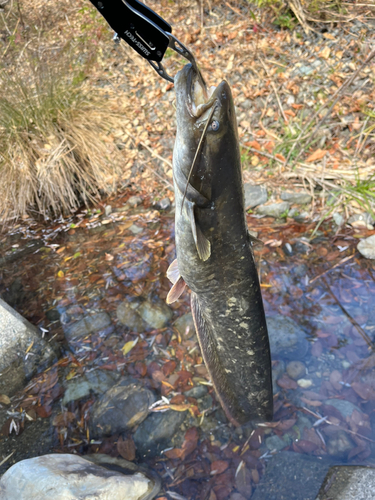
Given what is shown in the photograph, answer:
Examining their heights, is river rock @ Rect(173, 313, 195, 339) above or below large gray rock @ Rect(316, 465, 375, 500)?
above

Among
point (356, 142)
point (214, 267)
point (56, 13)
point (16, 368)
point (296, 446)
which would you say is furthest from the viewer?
point (56, 13)

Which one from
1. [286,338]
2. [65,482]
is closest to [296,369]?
[286,338]

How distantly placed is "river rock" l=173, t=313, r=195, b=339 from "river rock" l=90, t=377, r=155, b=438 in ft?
2.17

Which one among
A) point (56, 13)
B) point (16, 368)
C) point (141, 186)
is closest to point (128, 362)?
point (16, 368)

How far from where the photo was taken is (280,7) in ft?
18.8

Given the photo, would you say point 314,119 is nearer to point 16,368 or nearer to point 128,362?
point 128,362

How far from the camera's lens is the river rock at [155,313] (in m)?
3.64

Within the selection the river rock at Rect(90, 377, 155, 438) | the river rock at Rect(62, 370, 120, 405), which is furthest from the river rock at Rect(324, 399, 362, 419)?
the river rock at Rect(62, 370, 120, 405)

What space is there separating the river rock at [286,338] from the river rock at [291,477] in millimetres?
824

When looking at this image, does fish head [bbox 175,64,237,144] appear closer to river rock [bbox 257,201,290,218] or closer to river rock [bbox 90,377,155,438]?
river rock [bbox 90,377,155,438]

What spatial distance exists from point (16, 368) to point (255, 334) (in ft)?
7.60

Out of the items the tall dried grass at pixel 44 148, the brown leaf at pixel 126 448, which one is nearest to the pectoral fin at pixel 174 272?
the brown leaf at pixel 126 448

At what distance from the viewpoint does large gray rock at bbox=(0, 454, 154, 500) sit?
81.5 inches

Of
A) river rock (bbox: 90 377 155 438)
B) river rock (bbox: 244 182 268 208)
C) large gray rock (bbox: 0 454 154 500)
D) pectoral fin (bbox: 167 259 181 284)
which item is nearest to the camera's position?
large gray rock (bbox: 0 454 154 500)
